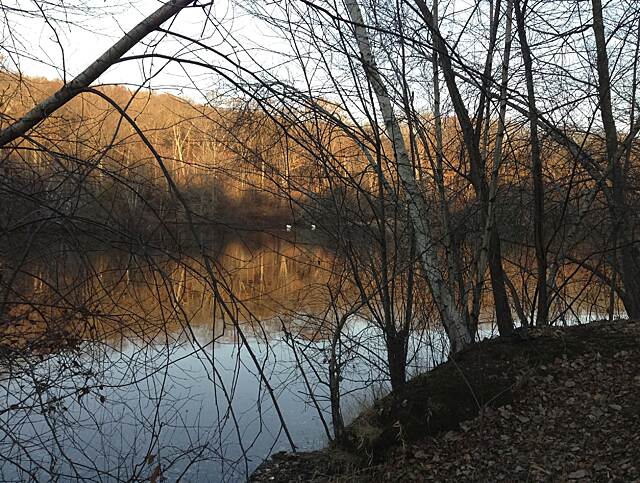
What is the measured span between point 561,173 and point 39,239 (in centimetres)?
591

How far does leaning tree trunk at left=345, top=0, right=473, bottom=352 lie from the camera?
498cm

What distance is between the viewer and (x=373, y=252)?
5586 millimetres

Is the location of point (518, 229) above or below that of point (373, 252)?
above

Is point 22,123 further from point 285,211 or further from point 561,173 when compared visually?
point 561,173

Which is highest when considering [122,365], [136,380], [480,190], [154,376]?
[480,190]

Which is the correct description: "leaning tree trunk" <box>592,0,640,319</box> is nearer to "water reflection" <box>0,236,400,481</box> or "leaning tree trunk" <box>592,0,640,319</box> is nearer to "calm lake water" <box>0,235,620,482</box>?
"calm lake water" <box>0,235,620,482</box>

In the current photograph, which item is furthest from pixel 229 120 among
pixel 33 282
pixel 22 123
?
pixel 33 282

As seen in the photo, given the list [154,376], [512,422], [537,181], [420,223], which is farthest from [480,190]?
[154,376]

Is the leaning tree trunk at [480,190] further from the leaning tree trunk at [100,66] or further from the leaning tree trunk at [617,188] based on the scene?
the leaning tree trunk at [100,66]

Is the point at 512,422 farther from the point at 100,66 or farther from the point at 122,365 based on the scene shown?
the point at 122,365

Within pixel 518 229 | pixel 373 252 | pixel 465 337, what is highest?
pixel 518 229

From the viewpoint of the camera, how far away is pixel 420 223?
5.32 metres

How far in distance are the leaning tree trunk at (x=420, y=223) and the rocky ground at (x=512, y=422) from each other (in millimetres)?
405

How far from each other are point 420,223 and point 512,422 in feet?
5.98
